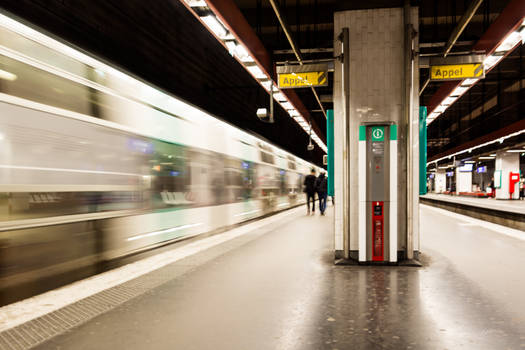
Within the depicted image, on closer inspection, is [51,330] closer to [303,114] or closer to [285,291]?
[285,291]

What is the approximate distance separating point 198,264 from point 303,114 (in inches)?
422

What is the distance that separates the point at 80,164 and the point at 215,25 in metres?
3.25

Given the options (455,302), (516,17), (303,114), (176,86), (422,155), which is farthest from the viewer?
(303,114)

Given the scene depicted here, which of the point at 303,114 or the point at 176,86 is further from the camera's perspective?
the point at 303,114

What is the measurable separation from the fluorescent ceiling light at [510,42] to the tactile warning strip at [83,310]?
6.47 metres

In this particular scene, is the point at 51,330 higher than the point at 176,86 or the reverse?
the reverse

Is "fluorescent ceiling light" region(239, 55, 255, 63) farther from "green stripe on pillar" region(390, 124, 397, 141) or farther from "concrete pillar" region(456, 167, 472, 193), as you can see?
"concrete pillar" region(456, 167, 472, 193)

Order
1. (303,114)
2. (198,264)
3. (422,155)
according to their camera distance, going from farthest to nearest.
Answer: (303,114) → (422,155) → (198,264)

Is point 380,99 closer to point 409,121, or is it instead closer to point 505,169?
point 409,121

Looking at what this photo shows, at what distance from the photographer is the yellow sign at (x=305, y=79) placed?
7066 mm

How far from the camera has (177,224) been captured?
6.72 meters

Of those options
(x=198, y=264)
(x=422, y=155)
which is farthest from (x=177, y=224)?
(x=422, y=155)

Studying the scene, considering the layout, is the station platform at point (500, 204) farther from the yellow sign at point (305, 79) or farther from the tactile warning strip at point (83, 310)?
the tactile warning strip at point (83, 310)

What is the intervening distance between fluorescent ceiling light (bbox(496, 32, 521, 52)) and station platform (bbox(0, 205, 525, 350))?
380 centimetres
